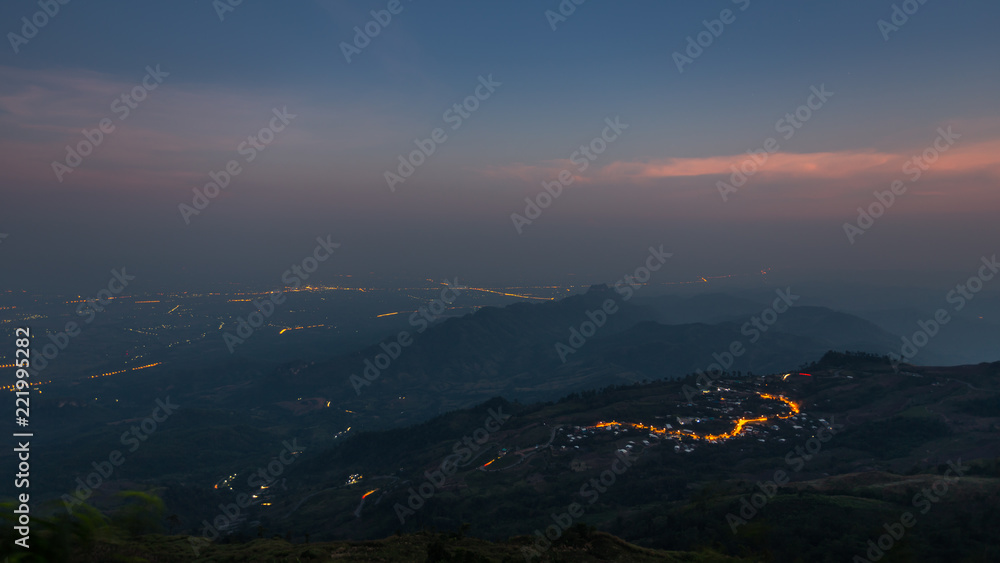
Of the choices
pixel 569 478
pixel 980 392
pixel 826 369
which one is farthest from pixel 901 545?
pixel 826 369

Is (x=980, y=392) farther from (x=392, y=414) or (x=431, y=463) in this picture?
(x=392, y=414)

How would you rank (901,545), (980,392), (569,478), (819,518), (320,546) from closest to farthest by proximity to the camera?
(320,546)
(901,545)
(819,518)
(569,478)
(980,392)

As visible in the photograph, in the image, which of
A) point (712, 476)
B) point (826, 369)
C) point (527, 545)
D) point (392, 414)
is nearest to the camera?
point (527, 545)

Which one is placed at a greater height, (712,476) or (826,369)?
(826,369)

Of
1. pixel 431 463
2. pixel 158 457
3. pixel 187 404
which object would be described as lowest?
pixel 431 463

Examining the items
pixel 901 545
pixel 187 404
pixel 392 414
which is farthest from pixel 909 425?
pixel 187 404

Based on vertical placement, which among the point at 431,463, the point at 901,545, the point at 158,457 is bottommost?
the point at 901,545

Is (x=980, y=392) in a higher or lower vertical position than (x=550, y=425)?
lower

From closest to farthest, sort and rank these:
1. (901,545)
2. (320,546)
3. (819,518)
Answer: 1. (320,546)
2. (901,545)
3. (819,518)

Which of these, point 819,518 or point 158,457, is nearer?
point 819,518

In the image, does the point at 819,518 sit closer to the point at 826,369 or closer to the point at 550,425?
the point at 550,425
